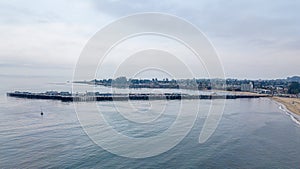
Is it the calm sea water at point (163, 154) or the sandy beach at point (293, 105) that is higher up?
the sandy beach at point (293, 105)

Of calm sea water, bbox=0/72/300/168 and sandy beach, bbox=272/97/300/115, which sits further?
sandy beach, bbox=272/97/300/115

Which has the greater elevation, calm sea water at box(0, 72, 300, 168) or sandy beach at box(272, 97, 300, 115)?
sandy beach at box(272, 97, 300, 115)

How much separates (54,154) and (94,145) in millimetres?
2720

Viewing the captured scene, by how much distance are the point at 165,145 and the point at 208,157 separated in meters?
3.37

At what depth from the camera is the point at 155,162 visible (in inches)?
516

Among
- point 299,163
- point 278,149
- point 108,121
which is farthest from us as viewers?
point 108,121

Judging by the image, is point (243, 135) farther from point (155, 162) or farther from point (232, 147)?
point (155, 162)

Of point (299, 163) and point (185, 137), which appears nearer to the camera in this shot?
point (299, 163)

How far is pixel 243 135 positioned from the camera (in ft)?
64.4

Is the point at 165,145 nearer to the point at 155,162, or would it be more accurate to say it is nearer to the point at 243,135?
the point at 155,162

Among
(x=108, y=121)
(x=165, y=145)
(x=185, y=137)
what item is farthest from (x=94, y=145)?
(x=108, y=121)

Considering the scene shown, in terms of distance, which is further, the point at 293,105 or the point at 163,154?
the point at 293,105

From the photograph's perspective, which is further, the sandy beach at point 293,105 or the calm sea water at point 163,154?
the sandy beach at point 293,105

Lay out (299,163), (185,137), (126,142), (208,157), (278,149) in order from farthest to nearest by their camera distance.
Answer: (185,137)
(126,142)
(278,149)
(208,157)
(299,163)
